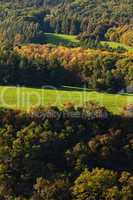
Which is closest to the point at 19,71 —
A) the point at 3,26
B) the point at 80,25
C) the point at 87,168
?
the point at 87,168

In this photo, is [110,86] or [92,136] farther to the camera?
[110,86]

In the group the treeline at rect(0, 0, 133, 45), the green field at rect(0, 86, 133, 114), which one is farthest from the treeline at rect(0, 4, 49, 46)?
the green field at rect(0, 86, 133, 114)

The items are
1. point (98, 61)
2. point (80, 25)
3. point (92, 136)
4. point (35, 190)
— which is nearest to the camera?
point (35, 190)

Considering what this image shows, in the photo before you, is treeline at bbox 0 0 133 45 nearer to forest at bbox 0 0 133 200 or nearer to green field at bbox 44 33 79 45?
green field at bbox 44 33 79 45

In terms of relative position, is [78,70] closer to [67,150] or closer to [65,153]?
[67,150]

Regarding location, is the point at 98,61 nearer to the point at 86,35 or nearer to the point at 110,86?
the point at 110,86

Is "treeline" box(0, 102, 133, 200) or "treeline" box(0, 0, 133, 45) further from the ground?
"treeline" box(0, 102, 133, 200)
